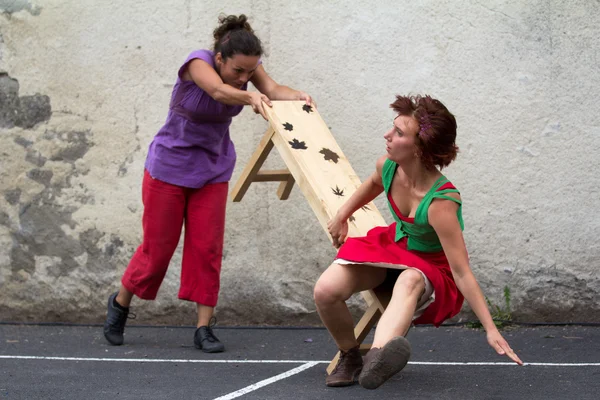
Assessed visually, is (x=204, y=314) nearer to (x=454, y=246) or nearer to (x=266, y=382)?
(x=266, y=382)

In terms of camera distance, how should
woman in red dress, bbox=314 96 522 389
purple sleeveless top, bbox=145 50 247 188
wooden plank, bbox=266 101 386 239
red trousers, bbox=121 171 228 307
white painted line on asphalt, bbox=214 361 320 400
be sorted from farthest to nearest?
red trousers, bbox=121 171 228 307 → purple sleeveless top, bbox=145 50 247 188 → wooden plank, bbox=266 101 386 239 → white painted line on asphalt, bbox=214 361 320 400 → woman in red dress, bbox=314 96 522 389

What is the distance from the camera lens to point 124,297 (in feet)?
18.2

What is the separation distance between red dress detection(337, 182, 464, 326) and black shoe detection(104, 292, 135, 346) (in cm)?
198

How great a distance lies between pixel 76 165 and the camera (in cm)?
636

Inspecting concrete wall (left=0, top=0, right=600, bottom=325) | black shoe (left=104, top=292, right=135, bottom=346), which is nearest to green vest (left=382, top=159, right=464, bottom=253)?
concrete wall (left=0, top=0, right=600, bottom=325)

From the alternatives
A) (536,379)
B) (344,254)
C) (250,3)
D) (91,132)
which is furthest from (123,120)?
(536,379)

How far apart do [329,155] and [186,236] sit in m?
1.17

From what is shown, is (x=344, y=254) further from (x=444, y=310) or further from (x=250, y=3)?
(x=250, y=3)

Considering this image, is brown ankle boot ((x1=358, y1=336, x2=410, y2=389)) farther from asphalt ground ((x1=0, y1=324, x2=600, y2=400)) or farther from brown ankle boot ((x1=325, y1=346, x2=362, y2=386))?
brown ankle boot ((x1=325, y1=346, x2=362, y2=386))

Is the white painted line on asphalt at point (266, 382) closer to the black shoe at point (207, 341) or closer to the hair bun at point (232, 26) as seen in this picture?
the black shoe at point (207, 341)

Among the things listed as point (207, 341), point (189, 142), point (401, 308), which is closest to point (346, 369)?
point (401, 308)

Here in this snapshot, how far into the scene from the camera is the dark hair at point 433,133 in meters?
3.89

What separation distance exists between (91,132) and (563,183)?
3.05m

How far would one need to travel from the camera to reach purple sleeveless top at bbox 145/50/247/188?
5.13m
